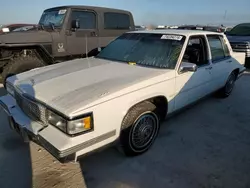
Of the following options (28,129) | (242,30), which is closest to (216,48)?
(28,129)

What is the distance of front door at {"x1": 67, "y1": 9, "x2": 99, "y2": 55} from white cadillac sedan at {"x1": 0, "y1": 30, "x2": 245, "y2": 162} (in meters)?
2.14

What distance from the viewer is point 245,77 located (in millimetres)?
7156

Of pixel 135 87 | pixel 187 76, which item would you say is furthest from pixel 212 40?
pixel 135 87

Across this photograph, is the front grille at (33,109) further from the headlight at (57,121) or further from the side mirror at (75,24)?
the side mirror at (75,24)

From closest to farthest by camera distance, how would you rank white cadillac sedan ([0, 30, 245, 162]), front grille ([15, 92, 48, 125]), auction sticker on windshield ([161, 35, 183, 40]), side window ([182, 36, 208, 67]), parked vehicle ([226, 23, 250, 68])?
1. white cadillac sedan ([0, 30, 245, 162])
2. front grille ([15, 92, 48, 125])
3. auction sticker on windshield ([161, 35, 183, 40])
4. side window ([182, 36, 208, 67])
5. parked vehicle ([226, 23, 250, 68])

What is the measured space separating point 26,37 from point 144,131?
390cm

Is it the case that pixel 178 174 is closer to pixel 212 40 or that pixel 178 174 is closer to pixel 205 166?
pixel 205 166

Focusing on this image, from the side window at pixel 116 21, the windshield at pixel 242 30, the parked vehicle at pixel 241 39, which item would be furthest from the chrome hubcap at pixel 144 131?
the windshield at pixel 242 30

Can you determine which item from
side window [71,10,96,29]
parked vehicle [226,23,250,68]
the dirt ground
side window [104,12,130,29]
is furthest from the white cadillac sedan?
parked vehicle [226,23,250,68]

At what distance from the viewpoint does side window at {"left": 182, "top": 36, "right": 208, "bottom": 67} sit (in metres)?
3.73

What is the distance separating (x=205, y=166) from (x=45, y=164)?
6.35 ft

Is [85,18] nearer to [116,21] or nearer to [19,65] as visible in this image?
[116,21]

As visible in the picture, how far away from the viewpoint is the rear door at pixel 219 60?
4.04 meters

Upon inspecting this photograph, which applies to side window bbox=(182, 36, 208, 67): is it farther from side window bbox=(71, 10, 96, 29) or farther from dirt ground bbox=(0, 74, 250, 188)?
side window bbox=(71, 10, 96, 29)
